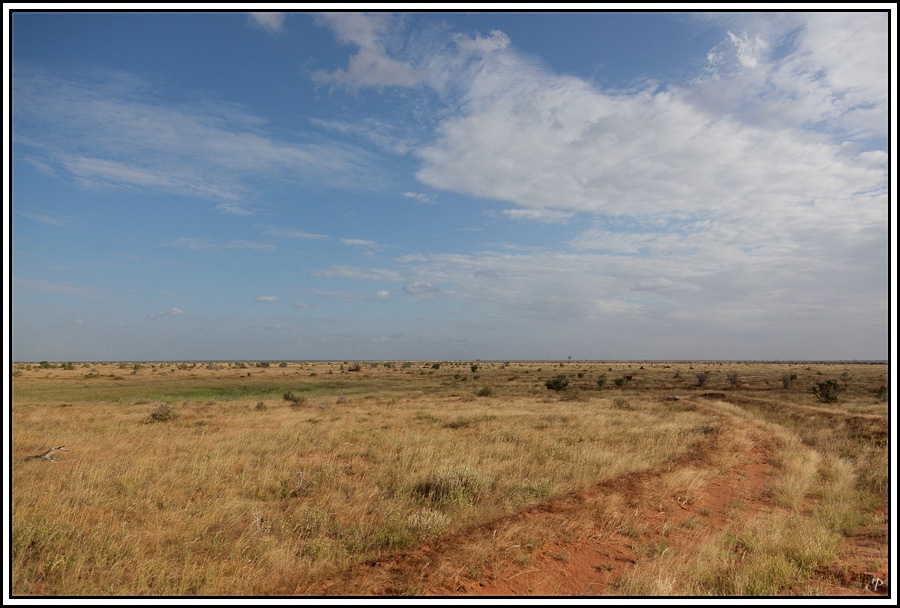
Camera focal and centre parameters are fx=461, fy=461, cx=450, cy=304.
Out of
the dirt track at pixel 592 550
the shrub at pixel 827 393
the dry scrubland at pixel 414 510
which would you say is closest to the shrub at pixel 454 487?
the dry scrubland at pixel 414 510

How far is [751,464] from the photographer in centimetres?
1490

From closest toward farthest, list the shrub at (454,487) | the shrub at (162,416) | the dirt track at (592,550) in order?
the dirt track at (592,550)
the shrub at (454,487)
the shrub at (162,416)

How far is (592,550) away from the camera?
7.82 meters

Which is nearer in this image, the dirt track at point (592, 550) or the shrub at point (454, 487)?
the dirt track at point (592, 550)

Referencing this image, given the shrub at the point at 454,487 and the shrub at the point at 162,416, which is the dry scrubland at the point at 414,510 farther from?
the shrub at the point at 162,416

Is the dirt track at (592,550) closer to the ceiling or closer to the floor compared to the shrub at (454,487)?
closer to the floor

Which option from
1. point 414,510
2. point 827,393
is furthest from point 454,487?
point 827,393

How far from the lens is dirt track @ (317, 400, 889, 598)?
647 centimetres

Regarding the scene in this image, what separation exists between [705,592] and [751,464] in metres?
10.5

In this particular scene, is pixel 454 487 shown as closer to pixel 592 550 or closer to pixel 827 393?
pixel 592 550

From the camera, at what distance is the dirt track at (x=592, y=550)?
647 cm

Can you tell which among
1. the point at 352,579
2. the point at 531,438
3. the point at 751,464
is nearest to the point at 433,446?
the point at 531,438
